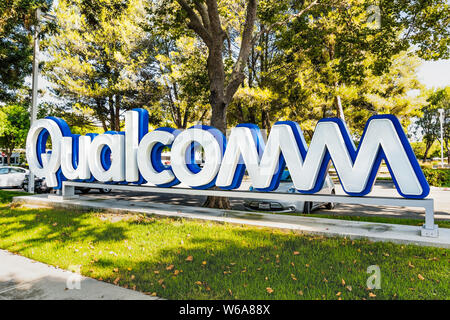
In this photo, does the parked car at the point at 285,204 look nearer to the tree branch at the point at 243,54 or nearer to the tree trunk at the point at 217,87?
the tree trunk at the point at 217,87

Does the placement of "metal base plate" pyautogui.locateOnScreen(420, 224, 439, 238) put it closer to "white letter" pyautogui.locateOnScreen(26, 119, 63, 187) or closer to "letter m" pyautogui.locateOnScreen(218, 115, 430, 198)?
"letter m" pyautogui.locateOnScreen(218, 115, 430, 198)

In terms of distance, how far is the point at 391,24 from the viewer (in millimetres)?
10445

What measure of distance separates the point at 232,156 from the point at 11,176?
17.0 metres

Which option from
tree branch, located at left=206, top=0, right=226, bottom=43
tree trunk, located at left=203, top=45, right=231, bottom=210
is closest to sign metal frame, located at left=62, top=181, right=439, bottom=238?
tree trunk, located at left=203, top=45, right=231, bottom=210

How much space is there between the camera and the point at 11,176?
61.9ft

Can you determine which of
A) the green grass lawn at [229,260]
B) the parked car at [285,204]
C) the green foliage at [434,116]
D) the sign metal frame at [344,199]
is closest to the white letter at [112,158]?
the sign metal frame at [344,199]

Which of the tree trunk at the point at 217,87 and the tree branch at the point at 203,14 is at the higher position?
the tree branch at the point at 203,14

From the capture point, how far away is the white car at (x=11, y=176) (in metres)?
18.7

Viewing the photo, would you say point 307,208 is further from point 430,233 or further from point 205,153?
point 430,233

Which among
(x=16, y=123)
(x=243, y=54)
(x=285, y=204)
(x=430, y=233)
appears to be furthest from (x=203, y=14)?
(x=16, y=123)

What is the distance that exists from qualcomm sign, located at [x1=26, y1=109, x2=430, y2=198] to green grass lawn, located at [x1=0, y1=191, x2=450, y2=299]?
144cm

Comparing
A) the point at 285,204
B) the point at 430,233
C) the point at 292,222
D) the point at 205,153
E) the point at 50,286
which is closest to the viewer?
the point at 50,286

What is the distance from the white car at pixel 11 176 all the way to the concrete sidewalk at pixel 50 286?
53.2 ft
